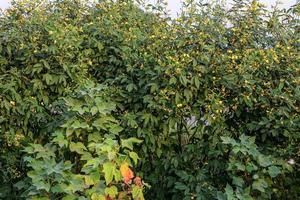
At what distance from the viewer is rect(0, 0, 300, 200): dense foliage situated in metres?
3.40

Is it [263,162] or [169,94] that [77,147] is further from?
[263,162]

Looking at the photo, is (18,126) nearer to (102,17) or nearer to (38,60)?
(38,60)

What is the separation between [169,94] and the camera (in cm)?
356

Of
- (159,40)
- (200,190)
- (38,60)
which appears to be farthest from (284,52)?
(38,60)

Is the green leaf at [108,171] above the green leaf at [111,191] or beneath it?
above

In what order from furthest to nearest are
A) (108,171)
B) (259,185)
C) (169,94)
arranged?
(169,94), (259,185), (108,171)

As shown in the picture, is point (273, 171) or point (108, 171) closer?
point (108, 171)

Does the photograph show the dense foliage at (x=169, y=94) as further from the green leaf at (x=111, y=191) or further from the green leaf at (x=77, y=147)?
the green leaf at (x=111, y=191)

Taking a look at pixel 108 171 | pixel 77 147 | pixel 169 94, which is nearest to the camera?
pixel 108 171

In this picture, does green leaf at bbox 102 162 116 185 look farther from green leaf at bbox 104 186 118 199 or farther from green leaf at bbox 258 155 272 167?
green leaf at bbox 258 155 272 167

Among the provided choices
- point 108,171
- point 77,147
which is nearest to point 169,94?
point 77,147

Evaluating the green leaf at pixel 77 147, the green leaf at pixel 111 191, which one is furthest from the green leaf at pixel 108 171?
the green leaf at pixel 77 147

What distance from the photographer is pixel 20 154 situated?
3.82 m

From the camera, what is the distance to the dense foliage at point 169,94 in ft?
11.2
